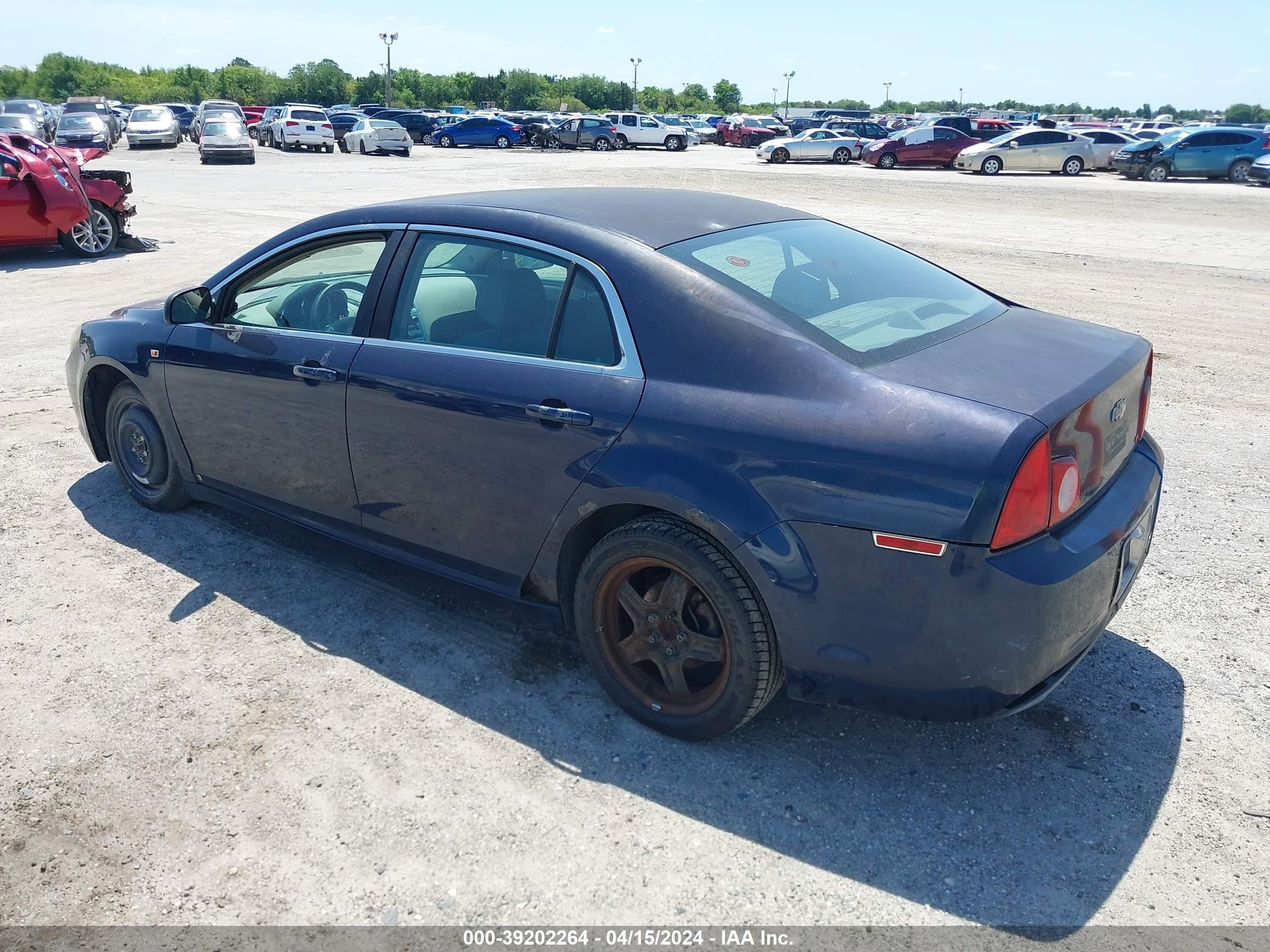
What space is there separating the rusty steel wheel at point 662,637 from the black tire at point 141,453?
273 centimetres

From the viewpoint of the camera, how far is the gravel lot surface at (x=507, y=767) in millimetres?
2641

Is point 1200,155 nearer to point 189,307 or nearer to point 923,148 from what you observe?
point 923,148

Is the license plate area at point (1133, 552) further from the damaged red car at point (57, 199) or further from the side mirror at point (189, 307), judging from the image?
the damaged red car at point (57, 199)

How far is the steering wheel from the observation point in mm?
3951

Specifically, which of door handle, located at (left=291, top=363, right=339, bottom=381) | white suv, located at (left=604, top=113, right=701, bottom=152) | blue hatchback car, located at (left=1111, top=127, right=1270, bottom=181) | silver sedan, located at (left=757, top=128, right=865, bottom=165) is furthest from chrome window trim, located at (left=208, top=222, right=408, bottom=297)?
white suv, located at (left=604, top=113, right=701, bottom=152)

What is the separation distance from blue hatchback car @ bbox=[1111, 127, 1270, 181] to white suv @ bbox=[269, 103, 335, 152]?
3147 centimetres

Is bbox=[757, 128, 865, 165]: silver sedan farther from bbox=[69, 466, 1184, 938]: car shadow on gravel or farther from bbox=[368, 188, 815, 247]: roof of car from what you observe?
bbox=[69, 466, 1184, 938]: car shadow on gravel

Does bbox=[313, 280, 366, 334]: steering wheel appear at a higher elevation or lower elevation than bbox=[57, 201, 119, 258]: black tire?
higher

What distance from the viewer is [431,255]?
373cm

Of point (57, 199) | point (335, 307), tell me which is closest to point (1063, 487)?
point (335, 307)

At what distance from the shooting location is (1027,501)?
2582 mm

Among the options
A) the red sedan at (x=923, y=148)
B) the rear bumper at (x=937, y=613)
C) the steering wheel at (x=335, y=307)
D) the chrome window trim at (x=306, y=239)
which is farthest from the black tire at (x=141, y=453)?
the red sedan at (x=923, y=148)

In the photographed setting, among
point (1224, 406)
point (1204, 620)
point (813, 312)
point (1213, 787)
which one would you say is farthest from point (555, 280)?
point (1224, 406)

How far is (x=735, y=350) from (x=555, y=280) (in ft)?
2.55
